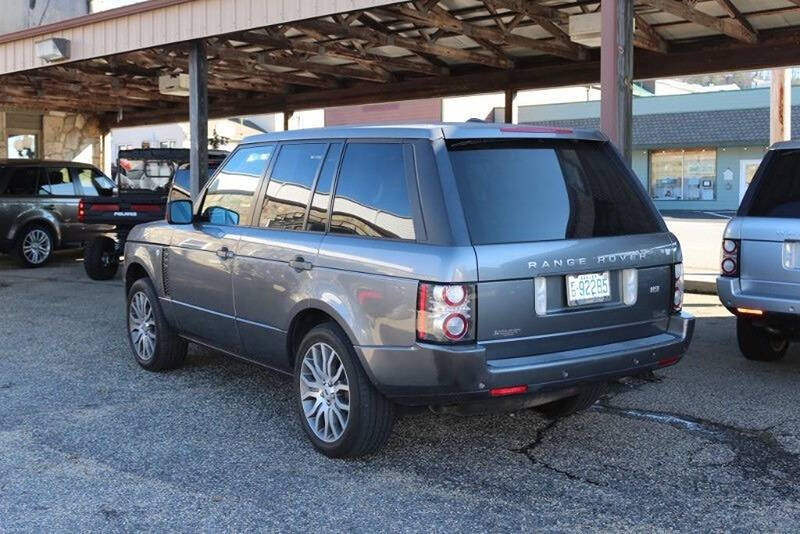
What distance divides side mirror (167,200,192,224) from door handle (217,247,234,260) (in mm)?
624

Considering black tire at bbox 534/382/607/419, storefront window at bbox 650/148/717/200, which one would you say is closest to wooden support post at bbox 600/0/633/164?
black tire at bbox 534/382/607/419

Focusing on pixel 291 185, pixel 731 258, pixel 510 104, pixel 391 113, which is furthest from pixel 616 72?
pixel 391 113

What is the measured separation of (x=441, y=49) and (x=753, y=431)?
8.77 m

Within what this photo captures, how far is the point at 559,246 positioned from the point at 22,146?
20.9m

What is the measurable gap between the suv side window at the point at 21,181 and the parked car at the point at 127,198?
6.86ft

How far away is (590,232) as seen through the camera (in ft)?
14.4

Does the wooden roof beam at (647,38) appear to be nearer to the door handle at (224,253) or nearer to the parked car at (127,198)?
the parked car at (127,198)

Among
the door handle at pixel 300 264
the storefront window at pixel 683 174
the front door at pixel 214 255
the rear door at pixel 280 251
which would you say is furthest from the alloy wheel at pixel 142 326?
the storefront window at pixel 683 174

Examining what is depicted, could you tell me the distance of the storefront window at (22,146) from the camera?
21578mm

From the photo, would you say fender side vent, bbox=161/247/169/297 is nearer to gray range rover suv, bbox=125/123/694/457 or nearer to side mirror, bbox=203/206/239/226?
side mirror, bbox=203/206/239/226

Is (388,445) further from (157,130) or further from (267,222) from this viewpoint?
(157,130)

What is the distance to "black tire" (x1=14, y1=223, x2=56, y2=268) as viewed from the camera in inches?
567

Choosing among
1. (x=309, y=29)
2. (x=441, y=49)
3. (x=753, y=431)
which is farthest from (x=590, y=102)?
(x=753, y=431)

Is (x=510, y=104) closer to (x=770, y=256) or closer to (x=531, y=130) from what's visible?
(x=770, y=256)
